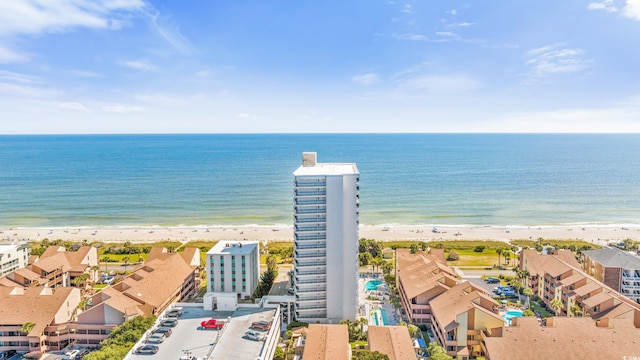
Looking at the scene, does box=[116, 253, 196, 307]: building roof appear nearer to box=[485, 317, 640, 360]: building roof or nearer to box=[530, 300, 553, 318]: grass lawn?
box=[485, 317, 640, 360]: building roof

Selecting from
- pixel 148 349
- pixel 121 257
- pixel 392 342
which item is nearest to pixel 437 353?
pixel 392 342

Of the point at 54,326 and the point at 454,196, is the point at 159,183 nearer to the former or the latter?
the point at 454,196

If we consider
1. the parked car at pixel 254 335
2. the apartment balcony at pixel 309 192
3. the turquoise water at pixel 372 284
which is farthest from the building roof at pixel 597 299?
the parked car at pixel 254 335

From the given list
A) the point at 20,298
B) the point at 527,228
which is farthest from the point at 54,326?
the point at 527,228

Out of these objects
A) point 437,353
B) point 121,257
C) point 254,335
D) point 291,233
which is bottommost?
point 437,353

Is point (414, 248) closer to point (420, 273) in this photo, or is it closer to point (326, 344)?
point (420, 273)
